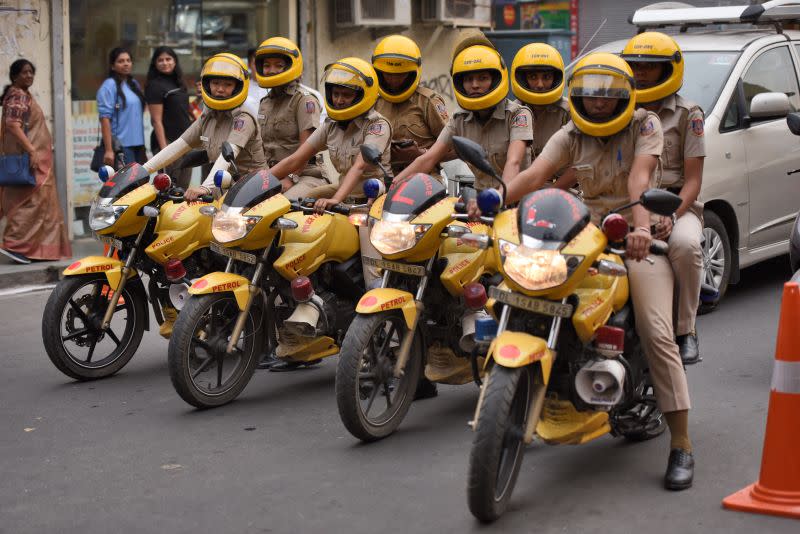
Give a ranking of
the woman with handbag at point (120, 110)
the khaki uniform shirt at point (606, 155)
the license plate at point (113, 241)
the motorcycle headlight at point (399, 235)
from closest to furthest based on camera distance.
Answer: the khaki uniform shirt at point (606, 155), the motorcycle headlight at point (399, 235), the license plate at point (113, 241), the woman with handbag at point (120, 110)

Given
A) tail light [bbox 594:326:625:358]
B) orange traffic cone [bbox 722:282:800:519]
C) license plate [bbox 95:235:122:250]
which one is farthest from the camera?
license plate [bbox 95:235:122:250]

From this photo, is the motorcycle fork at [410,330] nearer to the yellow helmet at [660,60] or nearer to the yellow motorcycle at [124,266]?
the yellow helmet at [660,60]

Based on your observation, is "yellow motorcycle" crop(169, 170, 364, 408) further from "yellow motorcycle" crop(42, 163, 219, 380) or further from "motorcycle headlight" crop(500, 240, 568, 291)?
"motorcycle headlight" crop(500, 240, 568, 291)

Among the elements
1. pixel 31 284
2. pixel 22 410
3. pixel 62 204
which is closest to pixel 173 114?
pixel 62 204

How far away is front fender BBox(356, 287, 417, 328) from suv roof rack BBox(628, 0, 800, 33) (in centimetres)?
460

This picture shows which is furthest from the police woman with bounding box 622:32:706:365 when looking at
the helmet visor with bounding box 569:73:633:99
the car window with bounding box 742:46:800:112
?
the car window with bounding box 742:46:800:112

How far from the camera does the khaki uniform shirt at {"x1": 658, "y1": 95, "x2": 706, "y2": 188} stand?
623 cm

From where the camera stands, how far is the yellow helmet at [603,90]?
5.48 m

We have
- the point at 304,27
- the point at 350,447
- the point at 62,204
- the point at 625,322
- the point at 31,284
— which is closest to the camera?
the point at 625,322

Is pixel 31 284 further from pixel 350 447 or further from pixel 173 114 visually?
pixel 350 447

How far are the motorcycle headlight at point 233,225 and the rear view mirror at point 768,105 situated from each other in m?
3.92

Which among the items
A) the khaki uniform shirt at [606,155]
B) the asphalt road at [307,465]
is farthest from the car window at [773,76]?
the khaki uniform shirt at [606,155]

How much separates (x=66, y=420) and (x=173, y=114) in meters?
6.56

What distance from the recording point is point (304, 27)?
1557cm
